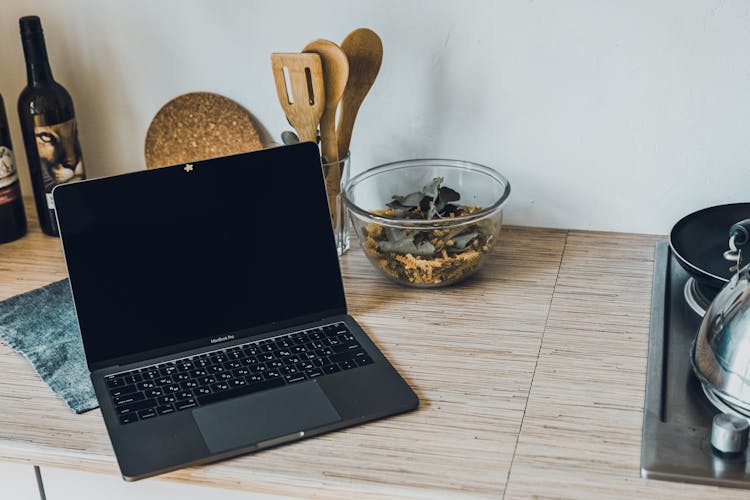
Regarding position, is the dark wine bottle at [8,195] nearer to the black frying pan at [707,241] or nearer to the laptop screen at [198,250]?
the laptop screen at [198,250]

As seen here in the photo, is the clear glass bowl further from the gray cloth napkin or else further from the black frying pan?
the gray cloth napkin

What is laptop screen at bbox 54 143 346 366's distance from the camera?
100cm

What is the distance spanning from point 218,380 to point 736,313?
1.78ft

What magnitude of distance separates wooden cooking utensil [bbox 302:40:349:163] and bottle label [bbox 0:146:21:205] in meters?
0.47

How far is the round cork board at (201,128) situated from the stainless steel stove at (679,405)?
Answer: 2.19 ft

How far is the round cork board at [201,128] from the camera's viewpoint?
4.56ft

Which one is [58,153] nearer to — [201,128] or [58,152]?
[58,152]

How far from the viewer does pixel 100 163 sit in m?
1.51

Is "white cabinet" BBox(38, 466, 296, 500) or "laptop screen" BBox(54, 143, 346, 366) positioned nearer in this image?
"white cabinet" BBox(38, 466, 296, 500)

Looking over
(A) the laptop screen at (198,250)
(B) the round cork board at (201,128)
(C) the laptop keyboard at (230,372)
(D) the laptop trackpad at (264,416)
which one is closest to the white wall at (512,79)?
(B) the round cork board at (201,128)

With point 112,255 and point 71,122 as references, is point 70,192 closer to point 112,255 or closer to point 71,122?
point 112,255

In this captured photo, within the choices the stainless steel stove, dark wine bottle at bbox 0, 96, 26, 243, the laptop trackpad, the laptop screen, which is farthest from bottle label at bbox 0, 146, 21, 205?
the stainless steel stove

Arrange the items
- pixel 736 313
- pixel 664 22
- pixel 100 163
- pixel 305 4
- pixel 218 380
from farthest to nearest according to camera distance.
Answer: pixel 100 163 → pixel 305 4 → pixel 664 22 → pixel 218 380 → pixel 736 313

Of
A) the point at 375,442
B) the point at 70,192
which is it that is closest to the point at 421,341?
the point at 375,442
